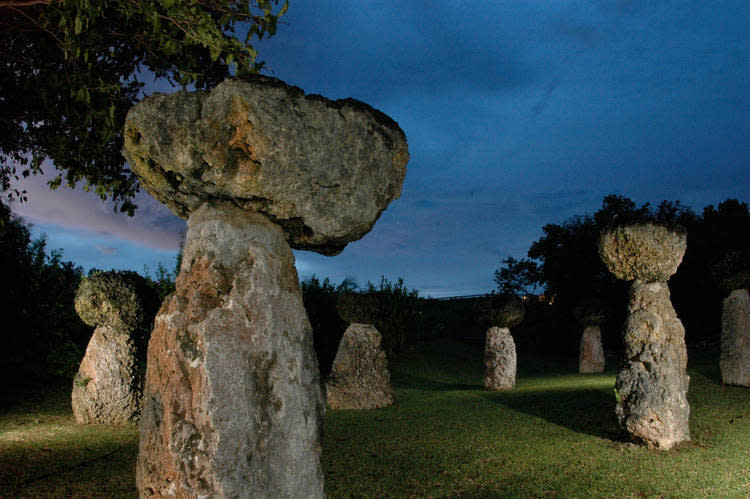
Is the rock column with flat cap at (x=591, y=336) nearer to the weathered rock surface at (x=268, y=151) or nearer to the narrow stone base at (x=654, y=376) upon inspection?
the narrow stone base at (x=654, y=376)

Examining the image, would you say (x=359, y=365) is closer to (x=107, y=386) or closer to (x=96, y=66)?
(x=107, y=386)

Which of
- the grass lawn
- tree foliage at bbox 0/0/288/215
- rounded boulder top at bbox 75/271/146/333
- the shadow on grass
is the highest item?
tree foliage at bbox 0/0/288/215

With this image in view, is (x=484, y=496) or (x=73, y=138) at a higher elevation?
(x=73, y=138)

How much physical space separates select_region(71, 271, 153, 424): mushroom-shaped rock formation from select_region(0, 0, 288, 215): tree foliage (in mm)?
1330

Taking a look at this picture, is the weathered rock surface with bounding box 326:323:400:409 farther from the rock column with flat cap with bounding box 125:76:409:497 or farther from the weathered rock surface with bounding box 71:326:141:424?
the rock column with flat cap with bounding box 125:76:409:497

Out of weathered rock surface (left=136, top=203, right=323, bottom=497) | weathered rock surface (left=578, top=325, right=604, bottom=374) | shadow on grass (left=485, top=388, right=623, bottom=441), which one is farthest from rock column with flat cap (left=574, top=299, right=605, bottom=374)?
weathered rock surface (left=136, top=203, right=323, bottom=497)

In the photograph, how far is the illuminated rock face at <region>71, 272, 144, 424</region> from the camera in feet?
25.0

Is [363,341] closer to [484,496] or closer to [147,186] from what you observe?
[484,496]

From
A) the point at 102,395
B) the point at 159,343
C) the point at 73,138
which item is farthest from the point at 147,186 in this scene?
the point at 102,395

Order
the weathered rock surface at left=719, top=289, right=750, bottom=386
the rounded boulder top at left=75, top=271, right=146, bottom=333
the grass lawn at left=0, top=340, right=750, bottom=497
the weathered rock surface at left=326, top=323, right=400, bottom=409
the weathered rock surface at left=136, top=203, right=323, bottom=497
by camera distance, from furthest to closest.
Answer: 1. the weathered rock surface at left=719, top=289, right=750, bottom=386
2. the weathered rock surface at left=326, top=323, right=400, bottom=409
3. the rounded boulder top at left=75, top=271, right=146, bottom=333
4. the grass lawn at left=0, top=340, right=750, bottom=497
5. the weathered rock surface at left=136, top=203, right=323, bottom=497

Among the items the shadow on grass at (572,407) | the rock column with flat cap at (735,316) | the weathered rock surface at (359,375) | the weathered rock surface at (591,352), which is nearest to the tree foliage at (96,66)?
the weathered rock surface at (359,375)

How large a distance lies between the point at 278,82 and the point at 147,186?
113 cm

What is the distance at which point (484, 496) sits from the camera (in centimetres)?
473

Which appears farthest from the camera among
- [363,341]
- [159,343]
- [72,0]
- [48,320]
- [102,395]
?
[48,320]
